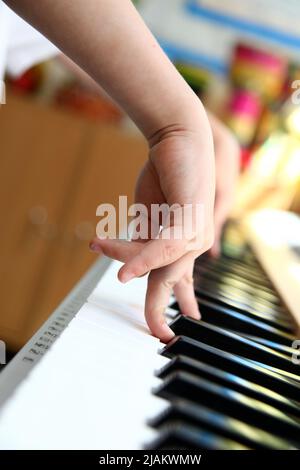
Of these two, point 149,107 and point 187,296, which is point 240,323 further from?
point 149,107

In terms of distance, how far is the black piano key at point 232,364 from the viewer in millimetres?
560

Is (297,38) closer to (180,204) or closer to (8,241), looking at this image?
(8,241)

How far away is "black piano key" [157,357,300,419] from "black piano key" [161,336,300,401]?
0.06ft

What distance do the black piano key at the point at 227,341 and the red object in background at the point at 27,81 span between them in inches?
73.8

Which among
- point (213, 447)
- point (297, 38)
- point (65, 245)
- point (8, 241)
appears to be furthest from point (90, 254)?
point (213, 447)

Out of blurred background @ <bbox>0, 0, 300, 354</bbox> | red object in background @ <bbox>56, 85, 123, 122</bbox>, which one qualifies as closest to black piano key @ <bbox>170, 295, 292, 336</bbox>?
blurred background @ <bbox>0, 0, 300, 354</bbox>

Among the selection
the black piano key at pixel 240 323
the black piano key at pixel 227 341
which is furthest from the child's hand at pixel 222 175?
the black piano key at pixel 227 341

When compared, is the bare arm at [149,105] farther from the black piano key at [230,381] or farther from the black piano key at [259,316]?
the black piano key at [259,316]

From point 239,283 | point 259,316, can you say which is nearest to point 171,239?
point 259,316

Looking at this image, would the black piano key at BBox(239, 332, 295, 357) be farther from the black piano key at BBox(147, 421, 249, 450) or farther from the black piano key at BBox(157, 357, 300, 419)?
the black piano key at BBox(147, 421, 249, 450)

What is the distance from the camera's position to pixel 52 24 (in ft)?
1.70

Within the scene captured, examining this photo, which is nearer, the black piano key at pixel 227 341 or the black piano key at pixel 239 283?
the black piano key at pixel 227 341

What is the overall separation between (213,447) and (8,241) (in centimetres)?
200

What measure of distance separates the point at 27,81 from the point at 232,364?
2036 millimetres
